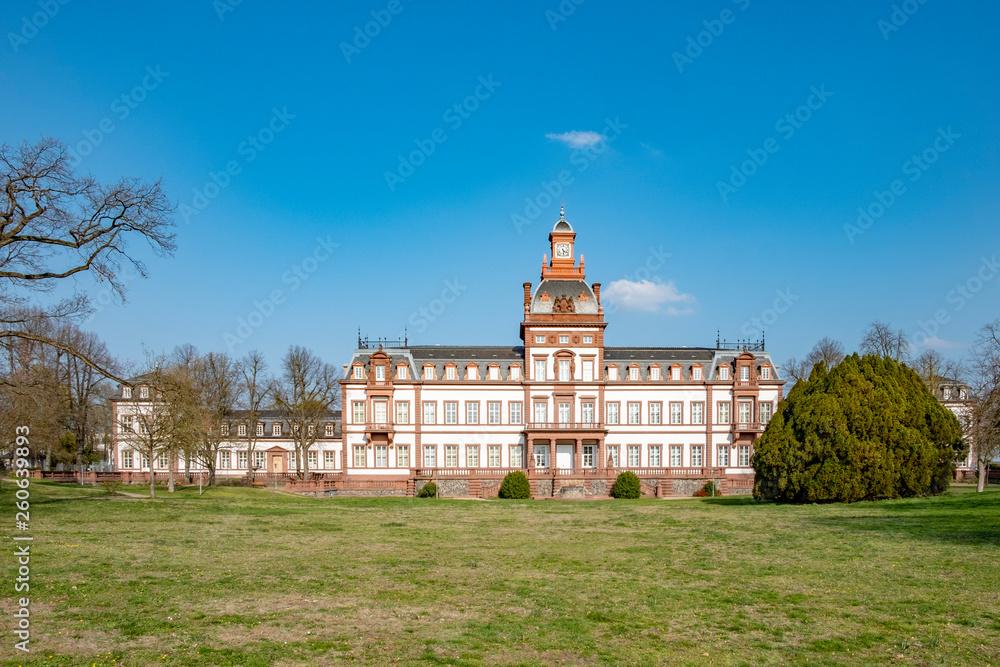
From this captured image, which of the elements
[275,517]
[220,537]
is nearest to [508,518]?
[275,517]

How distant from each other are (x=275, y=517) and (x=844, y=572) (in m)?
20.4

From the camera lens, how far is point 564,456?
5847 centimetres

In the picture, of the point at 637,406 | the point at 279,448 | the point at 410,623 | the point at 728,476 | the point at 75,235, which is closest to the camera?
the point at 410,623

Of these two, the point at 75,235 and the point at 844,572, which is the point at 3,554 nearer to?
the point at 75,235

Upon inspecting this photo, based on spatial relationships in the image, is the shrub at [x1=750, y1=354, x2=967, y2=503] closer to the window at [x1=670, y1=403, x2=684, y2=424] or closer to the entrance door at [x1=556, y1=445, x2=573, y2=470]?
the window at [x1=670, y1=403, x2=684, y2=424]

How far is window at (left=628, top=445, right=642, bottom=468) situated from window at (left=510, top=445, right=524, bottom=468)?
826cm

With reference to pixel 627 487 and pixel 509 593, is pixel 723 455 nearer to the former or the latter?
pixel 627 487

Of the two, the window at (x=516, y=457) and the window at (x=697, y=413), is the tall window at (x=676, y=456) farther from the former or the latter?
the window at (x=516, y=457)

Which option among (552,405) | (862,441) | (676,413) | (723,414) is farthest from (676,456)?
(862,441)

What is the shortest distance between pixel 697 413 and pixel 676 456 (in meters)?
3.70

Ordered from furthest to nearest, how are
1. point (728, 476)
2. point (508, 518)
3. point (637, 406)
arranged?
point (637, 406) < point (728, 476) < point (508, 518)

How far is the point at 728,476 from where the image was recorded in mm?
54062

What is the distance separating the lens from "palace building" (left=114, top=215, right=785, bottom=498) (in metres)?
58.2

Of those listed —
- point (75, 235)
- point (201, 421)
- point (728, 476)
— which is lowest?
point (728, 476)
